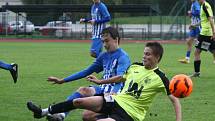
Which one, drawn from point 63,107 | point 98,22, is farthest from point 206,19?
point 63,107

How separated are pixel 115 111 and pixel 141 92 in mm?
386

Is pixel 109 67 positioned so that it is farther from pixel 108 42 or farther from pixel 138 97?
pixel 138 97

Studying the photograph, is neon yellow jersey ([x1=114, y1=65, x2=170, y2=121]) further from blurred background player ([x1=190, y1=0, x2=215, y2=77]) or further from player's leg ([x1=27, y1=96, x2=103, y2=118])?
blurred background player ([x1=190, y1=0, x2=215, y2=77])

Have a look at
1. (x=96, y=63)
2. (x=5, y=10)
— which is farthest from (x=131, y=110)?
(x=5, y=10)

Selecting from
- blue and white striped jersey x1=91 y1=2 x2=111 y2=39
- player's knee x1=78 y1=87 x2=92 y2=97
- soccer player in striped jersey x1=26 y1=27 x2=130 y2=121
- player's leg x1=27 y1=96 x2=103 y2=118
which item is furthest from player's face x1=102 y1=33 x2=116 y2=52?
blue and white striped jersey x1=91 y1=2 x2=111 y2=39

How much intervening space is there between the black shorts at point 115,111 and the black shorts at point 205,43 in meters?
9.21

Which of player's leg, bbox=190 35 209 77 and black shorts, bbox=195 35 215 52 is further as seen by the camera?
black shorts, bbox=195 35 215 52

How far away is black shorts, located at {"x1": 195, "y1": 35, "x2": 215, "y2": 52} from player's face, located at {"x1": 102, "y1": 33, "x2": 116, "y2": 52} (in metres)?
8.26

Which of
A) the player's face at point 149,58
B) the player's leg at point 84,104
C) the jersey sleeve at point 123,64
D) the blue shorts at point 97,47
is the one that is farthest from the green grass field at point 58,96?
the player's face at point 149,58

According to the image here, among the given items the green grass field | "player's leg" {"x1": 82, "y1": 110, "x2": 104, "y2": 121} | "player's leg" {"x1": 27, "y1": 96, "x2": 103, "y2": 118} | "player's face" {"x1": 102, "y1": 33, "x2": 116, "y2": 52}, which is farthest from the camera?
the green grass field

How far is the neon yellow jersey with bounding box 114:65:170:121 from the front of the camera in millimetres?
6898

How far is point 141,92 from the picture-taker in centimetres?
697

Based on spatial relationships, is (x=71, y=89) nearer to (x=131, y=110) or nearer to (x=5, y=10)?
(x=131, y=110)

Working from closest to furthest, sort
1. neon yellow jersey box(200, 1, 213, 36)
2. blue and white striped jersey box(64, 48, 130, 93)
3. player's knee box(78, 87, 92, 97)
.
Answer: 1. blue and white striped jersey box(64, 48, 130, 93)
2. player's knee box(78, 87, 92, 97)
3. neon yellow jersey box(200, 1, 213, 36)
